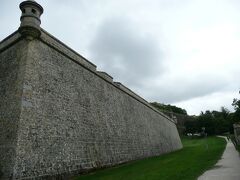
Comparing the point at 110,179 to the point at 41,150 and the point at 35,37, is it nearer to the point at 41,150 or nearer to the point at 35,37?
the point at 41,150

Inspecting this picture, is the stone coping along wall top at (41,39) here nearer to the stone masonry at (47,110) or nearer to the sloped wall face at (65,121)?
the stone masonry at (47,110)

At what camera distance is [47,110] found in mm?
11289

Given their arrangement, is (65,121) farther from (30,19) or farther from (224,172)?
(224,172)

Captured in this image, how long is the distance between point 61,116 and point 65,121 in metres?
0.35

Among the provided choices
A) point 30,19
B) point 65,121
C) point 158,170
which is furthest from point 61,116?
point 158,170

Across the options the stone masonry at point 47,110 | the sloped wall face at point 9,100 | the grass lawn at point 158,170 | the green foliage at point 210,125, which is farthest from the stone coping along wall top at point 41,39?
the green foliage at point 210,125

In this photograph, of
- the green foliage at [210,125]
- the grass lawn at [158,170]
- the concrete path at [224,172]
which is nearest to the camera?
the concrete path at [224,172]

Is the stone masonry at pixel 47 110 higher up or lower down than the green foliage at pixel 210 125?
lower down

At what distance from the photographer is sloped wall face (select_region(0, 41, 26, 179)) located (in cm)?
947

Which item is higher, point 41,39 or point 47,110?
point 41,39

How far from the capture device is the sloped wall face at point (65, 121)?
1009 cm

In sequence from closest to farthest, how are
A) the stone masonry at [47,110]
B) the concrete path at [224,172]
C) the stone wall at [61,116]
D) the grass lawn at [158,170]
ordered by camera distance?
the concrete path at [224,172], the stone masonry at [47,110], the stone wall at [61,116], the grass lawn at [158,170]

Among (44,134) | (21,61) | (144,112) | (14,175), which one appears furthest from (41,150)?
(144,112)

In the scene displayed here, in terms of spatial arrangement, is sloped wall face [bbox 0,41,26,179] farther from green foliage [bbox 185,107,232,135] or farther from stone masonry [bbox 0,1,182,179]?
green foliage [bbox 185,107,232,135]
